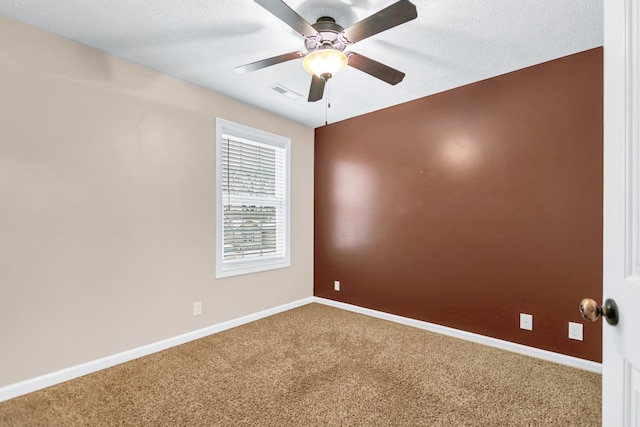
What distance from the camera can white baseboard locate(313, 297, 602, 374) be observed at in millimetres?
2277

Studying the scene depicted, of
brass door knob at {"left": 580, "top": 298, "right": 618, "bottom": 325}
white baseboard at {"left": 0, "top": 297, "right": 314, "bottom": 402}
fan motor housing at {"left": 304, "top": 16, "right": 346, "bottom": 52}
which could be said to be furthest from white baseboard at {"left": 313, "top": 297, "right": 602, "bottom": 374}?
fan motor housing at {"left": 304, "top": 16, "right": 346, "bottom": 52}

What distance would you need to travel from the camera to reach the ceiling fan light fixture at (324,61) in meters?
1.81

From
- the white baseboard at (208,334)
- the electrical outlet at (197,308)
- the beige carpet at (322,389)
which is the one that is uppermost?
the electrical outlet at (197,308)

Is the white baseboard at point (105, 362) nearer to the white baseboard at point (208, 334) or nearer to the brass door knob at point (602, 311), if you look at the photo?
the white baseboard at point (208, 334)

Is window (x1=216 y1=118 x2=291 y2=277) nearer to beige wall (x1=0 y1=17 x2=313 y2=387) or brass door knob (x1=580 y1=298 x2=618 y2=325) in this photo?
beige wall (x1=0 y1=17 x2=313 y2=387)

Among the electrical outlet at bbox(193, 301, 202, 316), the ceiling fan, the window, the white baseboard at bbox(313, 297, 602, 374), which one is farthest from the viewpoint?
the window

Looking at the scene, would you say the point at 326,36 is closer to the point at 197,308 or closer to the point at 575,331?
the point at 197,308

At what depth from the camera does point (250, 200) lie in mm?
3447

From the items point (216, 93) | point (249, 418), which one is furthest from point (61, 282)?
point (216, 93)

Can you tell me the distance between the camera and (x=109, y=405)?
183 centimetres

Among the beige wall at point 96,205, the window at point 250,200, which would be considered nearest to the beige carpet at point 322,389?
the beige wall at point 96,205

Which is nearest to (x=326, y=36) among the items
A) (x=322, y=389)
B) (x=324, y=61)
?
(x=324, y=61)

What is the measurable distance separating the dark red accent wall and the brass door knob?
1.95m

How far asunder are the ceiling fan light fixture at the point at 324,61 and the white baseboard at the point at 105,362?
8.32 feet
